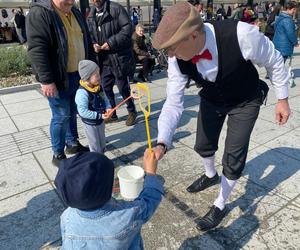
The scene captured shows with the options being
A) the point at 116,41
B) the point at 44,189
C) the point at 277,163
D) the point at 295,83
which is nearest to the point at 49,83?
the point at 44,189

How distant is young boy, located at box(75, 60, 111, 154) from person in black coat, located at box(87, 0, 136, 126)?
4.22 ft

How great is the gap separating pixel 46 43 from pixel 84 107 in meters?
0.77

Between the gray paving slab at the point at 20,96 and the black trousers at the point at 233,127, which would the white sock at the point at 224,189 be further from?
the gray paving slab at the point at 20,96

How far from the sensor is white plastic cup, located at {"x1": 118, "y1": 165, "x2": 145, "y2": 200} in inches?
91.0

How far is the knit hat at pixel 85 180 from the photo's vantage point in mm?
1319

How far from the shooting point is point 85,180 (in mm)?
1313

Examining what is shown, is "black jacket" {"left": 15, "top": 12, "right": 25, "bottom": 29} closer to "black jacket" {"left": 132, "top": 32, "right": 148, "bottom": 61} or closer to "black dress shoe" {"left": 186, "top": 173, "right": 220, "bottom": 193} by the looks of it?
"black jacket" {"left": 132, "top": 32, "right": 148, "bottom": 61}

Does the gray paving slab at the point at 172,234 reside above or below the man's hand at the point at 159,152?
below

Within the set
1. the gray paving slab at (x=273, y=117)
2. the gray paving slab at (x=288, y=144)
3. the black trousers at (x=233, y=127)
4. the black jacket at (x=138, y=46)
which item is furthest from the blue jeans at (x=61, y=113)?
the black jacket at (x=138, y=46)

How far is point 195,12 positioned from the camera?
1912 millimetres

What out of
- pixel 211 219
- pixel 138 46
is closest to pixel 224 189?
pixel 211 219

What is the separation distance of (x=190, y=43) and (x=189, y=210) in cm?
159

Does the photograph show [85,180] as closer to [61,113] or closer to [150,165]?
[150,165]

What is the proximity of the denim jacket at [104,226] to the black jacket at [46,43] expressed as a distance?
7.08 ft
